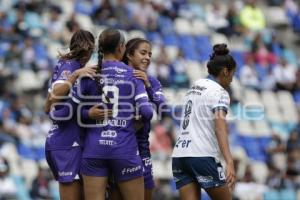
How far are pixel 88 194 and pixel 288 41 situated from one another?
58.0ft

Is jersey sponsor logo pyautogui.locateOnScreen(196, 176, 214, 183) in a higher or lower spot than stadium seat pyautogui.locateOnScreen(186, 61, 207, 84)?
lower

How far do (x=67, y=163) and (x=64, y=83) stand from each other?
31.9 inches

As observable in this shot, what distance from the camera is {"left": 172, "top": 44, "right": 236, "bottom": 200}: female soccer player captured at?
9570 mm

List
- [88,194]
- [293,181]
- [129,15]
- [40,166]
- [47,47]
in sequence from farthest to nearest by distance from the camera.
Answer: [129,15] < [47,47] < [293,181] < [40,166] < [88,194]

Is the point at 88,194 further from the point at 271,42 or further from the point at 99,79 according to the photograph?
the point at 271,42

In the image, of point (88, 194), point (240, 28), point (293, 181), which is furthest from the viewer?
point (240, 28)

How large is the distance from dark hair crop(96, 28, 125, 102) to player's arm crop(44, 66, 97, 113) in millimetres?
130

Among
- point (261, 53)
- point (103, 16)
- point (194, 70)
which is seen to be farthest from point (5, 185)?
point (261, 53)

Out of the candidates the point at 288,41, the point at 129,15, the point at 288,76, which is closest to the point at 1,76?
the point at 129,15

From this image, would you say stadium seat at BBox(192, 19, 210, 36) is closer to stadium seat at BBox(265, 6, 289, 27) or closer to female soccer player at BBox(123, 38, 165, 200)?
stadium seat at BBox(265, 6, 289, 27)

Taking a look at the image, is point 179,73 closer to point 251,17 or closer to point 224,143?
point 251,17

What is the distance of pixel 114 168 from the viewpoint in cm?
922

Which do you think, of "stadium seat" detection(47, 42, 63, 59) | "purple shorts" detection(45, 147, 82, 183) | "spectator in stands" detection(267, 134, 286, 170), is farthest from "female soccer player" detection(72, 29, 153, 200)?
"spectator in stands" detection(267, 134, 286, 170)

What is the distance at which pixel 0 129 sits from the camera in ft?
59.1
